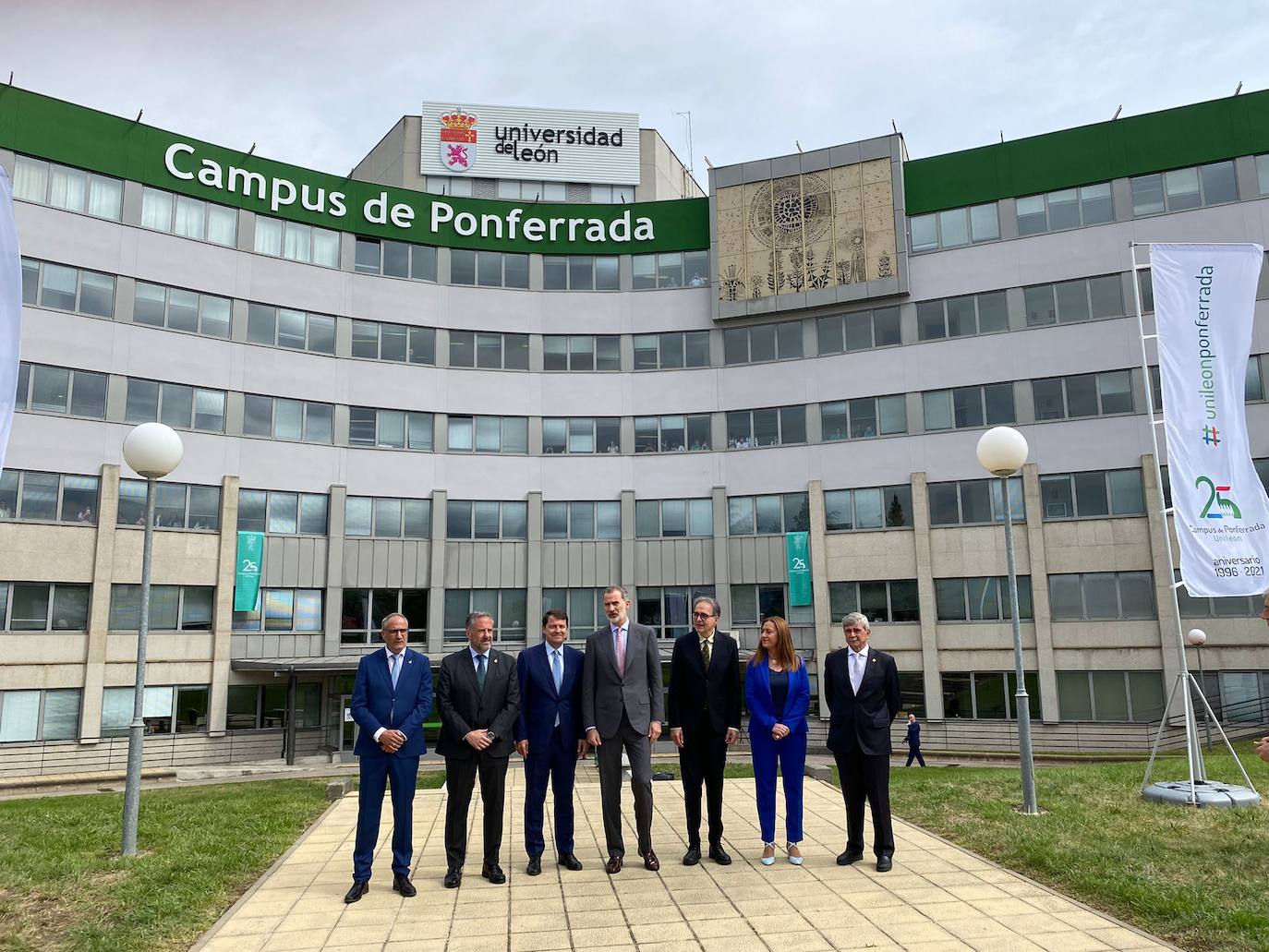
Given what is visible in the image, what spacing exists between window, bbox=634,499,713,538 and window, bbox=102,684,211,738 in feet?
54.4

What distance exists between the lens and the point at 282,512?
3538 centimetres

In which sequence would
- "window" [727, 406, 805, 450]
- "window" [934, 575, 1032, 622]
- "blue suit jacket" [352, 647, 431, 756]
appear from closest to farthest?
"blue suit jacket" [352, 647, 431, 756]
"window" [934, 575, 1032, 622]
"window" [727, 406, 805, 450]

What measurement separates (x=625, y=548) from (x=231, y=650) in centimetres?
1446

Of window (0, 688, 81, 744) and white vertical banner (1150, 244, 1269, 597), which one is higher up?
white vertical banner (1150, 244, 1269, 597)

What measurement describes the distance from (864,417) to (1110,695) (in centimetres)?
→ 1268

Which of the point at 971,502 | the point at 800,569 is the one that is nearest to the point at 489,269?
the point at 800,569

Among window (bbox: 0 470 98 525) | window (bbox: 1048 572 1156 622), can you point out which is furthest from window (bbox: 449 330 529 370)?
window (bbox: 1048 572 1156 622)

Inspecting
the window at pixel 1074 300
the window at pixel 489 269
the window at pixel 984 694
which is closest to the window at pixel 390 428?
the window at pixel 489 269

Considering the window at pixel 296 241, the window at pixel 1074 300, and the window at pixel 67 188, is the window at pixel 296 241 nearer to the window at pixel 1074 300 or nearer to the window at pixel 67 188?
the window at pixel 67 188

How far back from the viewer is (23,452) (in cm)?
3105

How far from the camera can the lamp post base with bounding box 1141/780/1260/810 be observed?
34.1 ft

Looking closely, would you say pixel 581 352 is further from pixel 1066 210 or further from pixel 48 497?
pixel 48 497

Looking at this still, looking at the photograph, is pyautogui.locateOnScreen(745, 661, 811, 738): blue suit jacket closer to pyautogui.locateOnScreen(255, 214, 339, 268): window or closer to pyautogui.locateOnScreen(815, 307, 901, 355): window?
pyautogui.locateOnScreen(815, 307, 901, 355): window

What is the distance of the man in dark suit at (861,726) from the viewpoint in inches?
347
